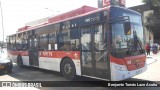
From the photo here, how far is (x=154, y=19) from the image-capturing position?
48031 mm

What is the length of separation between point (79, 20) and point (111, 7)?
2.01 metres

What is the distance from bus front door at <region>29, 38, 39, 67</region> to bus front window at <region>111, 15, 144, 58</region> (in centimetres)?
685

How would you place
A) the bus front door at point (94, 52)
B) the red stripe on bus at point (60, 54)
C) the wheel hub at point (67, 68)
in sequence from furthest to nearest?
the wheel hub at point (67, 68)
the red stripe on bus at point (60, 54)
the bus front door at point (94, 52)

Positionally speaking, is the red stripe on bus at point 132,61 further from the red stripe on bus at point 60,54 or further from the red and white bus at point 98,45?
the red stripe on bus at point 60,54

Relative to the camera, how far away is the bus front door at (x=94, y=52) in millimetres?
8453

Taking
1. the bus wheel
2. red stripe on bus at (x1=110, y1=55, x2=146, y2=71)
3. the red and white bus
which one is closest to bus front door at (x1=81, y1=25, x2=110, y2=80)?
the red and white bus

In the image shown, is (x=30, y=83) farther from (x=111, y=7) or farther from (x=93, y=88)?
(x=111, y=7)

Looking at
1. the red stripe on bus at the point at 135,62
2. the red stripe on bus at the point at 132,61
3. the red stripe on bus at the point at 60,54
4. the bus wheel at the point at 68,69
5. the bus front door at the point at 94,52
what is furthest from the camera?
the bus wheel at the point at 68,69

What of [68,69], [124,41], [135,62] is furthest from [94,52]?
[68,69]

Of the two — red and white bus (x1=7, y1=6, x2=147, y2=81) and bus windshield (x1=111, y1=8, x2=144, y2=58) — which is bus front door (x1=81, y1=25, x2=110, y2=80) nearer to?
red and white bus (x1=7, y1=6, x2=147, y2=81)

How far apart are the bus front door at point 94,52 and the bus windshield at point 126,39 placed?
1.50ft

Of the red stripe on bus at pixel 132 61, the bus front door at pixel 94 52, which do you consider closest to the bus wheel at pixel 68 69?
the bus front door at pixel 94 52

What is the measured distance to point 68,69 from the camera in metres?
10.7

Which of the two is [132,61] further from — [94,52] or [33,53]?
[33,53]
